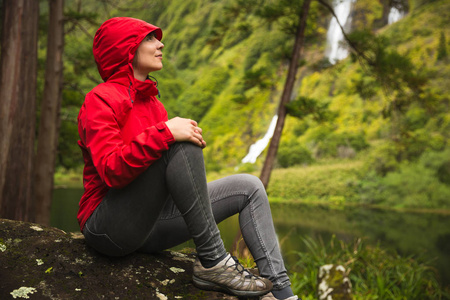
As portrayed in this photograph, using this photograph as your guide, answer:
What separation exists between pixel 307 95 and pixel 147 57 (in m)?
4.21

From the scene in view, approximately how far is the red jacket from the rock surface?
14 cm

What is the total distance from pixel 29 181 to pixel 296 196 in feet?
29.5

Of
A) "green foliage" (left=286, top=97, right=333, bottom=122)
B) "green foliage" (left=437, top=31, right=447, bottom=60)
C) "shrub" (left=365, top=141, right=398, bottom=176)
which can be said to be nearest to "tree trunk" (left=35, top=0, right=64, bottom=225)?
"green foliage" (left=286, top=97, right=333, bottom=122)

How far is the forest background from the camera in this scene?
478cm

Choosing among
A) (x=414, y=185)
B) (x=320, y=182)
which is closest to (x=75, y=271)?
(x=320, y=182)

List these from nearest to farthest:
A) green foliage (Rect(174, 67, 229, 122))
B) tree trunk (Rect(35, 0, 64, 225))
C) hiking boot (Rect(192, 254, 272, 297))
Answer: hiking boot (Rect(192, 254, 272, 297)) → tree trunk (Rect(35, 0, 64, 225)) → green foliage (Rect(174, 67, 229, 122))

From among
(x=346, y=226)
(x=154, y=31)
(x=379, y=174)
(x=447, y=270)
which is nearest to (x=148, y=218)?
(x=154, y=31)

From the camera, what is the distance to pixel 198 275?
1.37m

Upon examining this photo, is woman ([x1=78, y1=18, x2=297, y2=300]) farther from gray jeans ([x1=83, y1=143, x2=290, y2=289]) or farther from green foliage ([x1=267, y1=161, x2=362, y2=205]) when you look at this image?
green foliage ([x1=267, y1=161, x2=362, y2=205])

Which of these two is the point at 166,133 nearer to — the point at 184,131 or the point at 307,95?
the point at 184,131

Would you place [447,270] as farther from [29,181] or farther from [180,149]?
[180,149]

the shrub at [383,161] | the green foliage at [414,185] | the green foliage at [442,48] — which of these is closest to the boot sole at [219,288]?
the green foliage at [414,185]

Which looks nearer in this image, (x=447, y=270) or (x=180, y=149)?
(x=180, y=149)

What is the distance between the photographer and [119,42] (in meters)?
1.41
